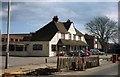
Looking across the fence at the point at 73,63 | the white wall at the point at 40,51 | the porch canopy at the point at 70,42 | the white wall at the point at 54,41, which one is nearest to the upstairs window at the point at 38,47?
the white wall at the point at 40,51

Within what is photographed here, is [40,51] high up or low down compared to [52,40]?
down

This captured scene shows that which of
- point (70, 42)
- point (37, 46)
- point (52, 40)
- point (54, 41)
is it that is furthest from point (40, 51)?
point (70, 42)

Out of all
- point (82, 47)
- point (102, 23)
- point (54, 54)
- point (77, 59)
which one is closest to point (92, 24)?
point (102, 23)

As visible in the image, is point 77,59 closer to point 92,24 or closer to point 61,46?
point 61,46

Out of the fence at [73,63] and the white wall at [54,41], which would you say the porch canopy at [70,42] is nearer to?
the white wall at [54,41]

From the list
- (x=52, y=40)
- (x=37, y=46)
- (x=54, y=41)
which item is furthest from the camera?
(x=54, y=41)

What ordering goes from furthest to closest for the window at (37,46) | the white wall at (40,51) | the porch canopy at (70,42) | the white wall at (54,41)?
the porch canopy at (70,42) < the window at (37,46) < the white wall at (54,41) < the white wall at (40,51)

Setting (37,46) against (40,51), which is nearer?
(40,51)

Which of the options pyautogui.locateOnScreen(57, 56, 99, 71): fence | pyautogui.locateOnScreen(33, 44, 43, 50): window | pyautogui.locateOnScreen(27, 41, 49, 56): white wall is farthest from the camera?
pyautogui.locateOnScreen(33, 44, 43, 50): window

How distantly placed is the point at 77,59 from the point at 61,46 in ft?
141

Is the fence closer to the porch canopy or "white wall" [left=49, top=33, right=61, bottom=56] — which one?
"white wall" [left=49, top=33, right=61, bottom=56]

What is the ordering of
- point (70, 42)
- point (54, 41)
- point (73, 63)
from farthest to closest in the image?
1. point (70, 42)
2. point (54, 41)
3. point (73, 63)

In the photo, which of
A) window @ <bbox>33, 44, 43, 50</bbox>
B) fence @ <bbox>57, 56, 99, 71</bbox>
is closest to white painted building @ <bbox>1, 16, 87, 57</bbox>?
window @ <bbox>33, 44, 43, 50</bbox>

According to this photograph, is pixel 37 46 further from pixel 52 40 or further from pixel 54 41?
pixel 54 41
